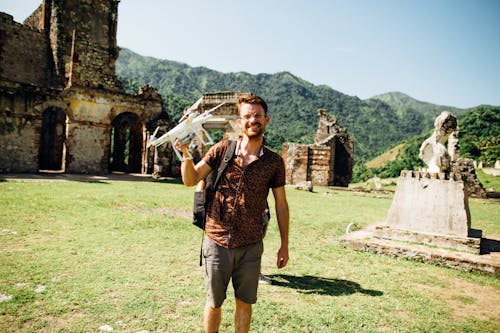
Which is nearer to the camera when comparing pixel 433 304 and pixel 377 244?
pixel 433 304

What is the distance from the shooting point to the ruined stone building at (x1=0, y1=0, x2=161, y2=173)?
14.5 meters

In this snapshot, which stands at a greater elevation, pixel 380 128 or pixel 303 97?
pixel 303 97

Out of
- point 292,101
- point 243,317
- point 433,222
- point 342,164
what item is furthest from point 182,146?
point 292,101

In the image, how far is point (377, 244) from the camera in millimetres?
5340

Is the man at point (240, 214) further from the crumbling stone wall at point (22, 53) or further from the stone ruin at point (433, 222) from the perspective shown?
the crumbling stone wall at point (22, 53)

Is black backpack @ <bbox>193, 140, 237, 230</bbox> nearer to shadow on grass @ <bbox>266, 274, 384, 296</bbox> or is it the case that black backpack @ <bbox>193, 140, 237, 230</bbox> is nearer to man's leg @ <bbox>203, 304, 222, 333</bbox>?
man's leg @ <bbox>203, 304, 222, 333</bbox>

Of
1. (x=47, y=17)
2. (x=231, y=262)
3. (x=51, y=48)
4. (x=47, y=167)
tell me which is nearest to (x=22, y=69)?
(x=51, y=48)

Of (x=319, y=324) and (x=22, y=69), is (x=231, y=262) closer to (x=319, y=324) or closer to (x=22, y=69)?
(x=319, y=324)

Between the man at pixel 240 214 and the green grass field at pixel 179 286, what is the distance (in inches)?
25.6

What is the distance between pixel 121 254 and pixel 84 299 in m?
1.39

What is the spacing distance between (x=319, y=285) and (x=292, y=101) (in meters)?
62.7

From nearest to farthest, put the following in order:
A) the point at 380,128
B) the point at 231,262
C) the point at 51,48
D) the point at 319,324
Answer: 1. the point at 231,262
2. the point at 319,324
3. the point at 51,48
4. the point at 380,128

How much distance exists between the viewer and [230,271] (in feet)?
7.47

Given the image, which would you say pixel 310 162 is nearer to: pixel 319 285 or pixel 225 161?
pixel 319 285
